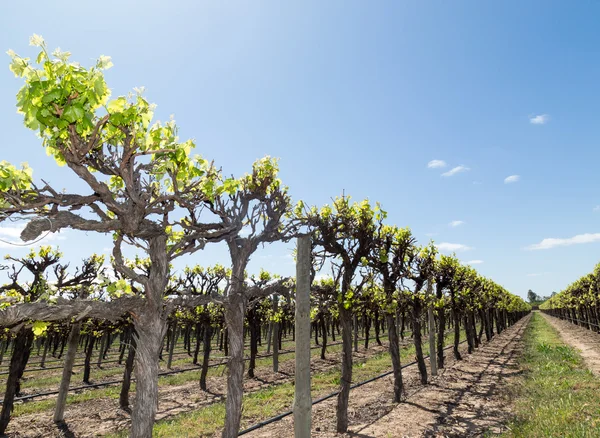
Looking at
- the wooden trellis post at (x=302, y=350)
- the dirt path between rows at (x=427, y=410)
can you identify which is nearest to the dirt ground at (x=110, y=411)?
the dirt path between rows at (x=427, y=410)

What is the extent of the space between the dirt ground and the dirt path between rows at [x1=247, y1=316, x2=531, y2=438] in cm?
617

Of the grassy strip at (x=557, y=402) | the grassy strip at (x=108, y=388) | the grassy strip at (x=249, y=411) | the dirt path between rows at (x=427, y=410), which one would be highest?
the grassy strip at (x=557, y=402)

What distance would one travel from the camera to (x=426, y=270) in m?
16.2

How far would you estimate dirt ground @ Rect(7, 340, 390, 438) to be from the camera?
1233 centimetres

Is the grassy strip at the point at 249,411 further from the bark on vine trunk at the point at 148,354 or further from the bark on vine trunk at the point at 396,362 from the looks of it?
the bark on vine trunk at the point at 148,354

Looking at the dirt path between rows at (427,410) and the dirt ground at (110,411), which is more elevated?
the dirt path between rows at (427,410)

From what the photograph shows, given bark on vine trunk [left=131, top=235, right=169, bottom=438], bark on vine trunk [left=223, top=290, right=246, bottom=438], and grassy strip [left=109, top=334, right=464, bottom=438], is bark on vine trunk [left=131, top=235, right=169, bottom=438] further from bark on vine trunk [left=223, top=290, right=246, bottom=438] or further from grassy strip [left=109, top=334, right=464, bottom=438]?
grassy strip [left=109, top=334, right=464, bottom=438]

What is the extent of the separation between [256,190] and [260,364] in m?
21.1

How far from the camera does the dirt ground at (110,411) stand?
12.3 m

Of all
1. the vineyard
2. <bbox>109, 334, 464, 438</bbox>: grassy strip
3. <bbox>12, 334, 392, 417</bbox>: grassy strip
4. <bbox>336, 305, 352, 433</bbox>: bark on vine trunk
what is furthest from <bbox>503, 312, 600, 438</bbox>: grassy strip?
<bbox>12, 334, 392, 417</bbox>: grassy strip

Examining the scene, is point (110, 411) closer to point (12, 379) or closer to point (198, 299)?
point (12, 379)

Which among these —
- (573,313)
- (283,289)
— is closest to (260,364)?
(283,289)

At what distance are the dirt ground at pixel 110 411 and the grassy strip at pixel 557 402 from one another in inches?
479

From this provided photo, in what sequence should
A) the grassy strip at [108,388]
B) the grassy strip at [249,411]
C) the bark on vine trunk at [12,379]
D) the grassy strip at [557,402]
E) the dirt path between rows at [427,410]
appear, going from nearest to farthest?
the grassy strip at [557,402], the dirt path between rows at [427,410], the grassy strip at [249,411], the bark on vine trunk at [12,379], the grassy strip at [108,388]
